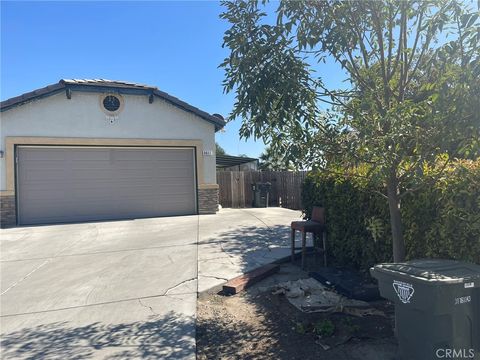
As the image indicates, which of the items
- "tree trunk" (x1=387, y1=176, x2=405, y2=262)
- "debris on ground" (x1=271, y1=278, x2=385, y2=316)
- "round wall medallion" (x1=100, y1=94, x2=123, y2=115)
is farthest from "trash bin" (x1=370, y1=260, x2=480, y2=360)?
"round wall medallion" (x1=100, y1=94, x2=123, y2=115)

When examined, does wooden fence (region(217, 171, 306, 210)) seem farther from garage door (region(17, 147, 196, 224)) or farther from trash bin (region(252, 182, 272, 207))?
garage door (region(17, 147, 196, 224))

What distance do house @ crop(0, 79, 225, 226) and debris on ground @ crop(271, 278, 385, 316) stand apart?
920 centimetres

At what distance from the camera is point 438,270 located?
2.57 m

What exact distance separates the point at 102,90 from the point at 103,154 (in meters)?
2.26

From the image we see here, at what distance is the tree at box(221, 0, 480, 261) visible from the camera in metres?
2.91

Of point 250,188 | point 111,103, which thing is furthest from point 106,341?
point 250,188

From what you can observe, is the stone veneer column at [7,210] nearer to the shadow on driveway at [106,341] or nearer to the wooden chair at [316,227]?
the shadow on driveway at [106,341]

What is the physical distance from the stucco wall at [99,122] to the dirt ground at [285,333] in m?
9.64

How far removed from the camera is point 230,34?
3.67 meters

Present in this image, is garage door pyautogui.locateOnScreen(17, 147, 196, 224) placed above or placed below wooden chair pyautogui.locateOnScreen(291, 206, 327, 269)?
above

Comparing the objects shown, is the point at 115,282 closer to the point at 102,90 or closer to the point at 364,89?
the point at 364,89

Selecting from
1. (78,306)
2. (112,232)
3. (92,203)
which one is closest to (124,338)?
(78,306)

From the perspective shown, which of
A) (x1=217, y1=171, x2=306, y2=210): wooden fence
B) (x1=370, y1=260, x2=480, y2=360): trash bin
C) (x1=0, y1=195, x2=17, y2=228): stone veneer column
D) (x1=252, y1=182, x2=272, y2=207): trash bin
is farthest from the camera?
(x1=252, y1=182, x2=272, y2=207): trash bin

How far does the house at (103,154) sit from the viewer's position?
468 inches
